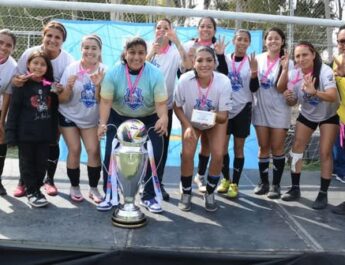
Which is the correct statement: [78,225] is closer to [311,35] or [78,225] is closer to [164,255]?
[164,255]

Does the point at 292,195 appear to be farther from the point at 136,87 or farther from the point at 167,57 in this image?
the point at 136,87

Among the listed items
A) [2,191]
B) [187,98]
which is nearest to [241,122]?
[187,98]

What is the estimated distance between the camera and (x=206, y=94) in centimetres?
420

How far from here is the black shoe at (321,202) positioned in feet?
14.9

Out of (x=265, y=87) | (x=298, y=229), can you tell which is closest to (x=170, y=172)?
(x=265, y=87)

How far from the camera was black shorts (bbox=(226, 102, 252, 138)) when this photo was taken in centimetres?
467

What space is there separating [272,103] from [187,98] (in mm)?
937

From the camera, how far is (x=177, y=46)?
4355 millimetres

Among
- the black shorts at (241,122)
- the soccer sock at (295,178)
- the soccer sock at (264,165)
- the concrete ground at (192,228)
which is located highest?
the black shorts at (241,122)

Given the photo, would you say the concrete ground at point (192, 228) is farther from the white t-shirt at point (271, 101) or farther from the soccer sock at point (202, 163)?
the white t-shirt at point (271, 101)

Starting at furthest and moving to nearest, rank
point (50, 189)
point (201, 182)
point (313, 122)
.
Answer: point (201, 182)
point (50, 189)
point (313, 122)

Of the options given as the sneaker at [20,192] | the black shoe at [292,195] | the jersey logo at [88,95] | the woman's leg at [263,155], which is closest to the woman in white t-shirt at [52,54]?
the sneaker at [20,192]

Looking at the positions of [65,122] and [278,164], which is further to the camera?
[278,164]

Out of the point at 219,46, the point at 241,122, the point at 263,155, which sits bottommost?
the point at 263,155
